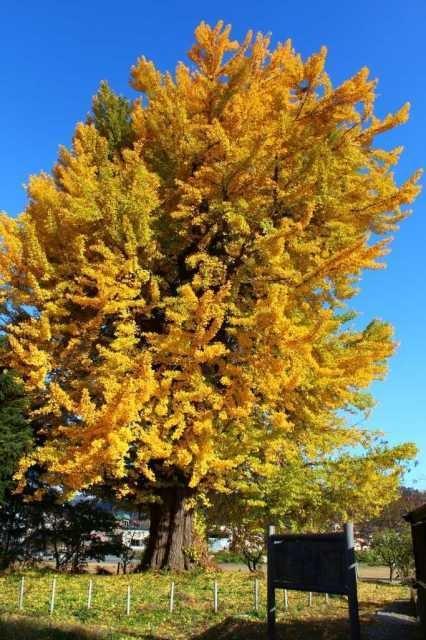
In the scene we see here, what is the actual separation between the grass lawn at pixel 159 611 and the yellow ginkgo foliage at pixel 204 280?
6.79ft

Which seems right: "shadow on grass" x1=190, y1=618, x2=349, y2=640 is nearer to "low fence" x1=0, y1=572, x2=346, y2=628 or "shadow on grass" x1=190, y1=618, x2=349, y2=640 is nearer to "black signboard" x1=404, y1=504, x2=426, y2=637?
"low fence" x1=0, y1=572, x2=346, y2=628

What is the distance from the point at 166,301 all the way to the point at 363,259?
4.32 meters

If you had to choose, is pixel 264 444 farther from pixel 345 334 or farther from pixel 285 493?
pixel 345 334

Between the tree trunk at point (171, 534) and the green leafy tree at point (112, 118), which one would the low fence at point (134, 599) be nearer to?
the tree trunk at point (171, 534)

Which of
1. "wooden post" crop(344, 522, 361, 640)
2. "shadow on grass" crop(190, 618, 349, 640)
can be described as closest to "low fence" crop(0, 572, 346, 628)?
"shadow on grass" crop(190, 618, 349, 640)

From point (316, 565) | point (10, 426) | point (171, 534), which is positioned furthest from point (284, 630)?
point (10, 426)

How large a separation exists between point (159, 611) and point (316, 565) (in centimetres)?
462

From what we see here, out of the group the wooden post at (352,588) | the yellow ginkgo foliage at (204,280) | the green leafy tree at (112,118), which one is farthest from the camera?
the green leafy tree at (112,118)

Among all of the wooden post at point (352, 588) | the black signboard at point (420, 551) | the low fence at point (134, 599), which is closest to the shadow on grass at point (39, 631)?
the low fence at point (134, 599)

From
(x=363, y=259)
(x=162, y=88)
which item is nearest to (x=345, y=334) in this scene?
(x=363, y=259)

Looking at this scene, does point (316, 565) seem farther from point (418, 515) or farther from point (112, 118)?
point (112, 118)

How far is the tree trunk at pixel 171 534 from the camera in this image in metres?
14.5

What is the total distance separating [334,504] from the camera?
14.7m

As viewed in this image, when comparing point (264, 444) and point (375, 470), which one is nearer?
point (264, 444)
